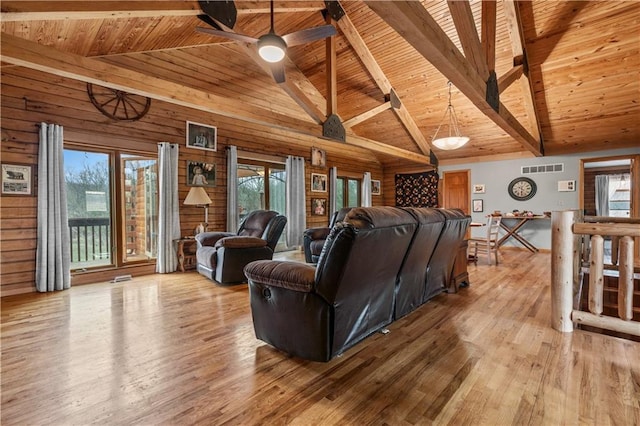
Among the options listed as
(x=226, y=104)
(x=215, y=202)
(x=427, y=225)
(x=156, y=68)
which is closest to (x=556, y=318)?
(x=427, y=225)

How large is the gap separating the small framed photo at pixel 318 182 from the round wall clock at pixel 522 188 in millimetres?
4722

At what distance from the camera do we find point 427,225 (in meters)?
2.50

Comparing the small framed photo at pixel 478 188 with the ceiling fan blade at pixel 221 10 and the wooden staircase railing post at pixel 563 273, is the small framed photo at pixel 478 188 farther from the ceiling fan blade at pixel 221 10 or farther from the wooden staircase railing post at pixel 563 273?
the ceiling fan blade at pixel 221 10

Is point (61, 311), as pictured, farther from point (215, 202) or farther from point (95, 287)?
point (215, 202)

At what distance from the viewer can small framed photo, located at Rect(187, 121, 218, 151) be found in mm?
5242

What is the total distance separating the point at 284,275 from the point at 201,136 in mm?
4258

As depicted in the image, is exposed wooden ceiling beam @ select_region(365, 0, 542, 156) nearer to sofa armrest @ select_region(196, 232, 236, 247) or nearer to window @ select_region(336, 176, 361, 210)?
sofa armrest @ select_region(196, 232, 236, 247)

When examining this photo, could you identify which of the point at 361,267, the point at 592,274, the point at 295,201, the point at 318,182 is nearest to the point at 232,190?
the point at 295,201

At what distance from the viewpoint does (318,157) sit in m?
7.59

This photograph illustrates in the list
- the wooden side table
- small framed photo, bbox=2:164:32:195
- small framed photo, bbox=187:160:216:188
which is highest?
small framed photo, bbox=187:160:216:188

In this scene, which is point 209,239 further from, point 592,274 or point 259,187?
point 592,274

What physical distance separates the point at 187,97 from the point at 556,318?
4.47 metres

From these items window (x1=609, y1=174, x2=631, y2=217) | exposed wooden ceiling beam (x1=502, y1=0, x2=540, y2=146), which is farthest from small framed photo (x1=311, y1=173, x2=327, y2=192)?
window (x1=609, y1=174, x2=631, y2=217)

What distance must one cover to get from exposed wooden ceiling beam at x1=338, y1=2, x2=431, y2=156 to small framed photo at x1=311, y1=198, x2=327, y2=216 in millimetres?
2756
